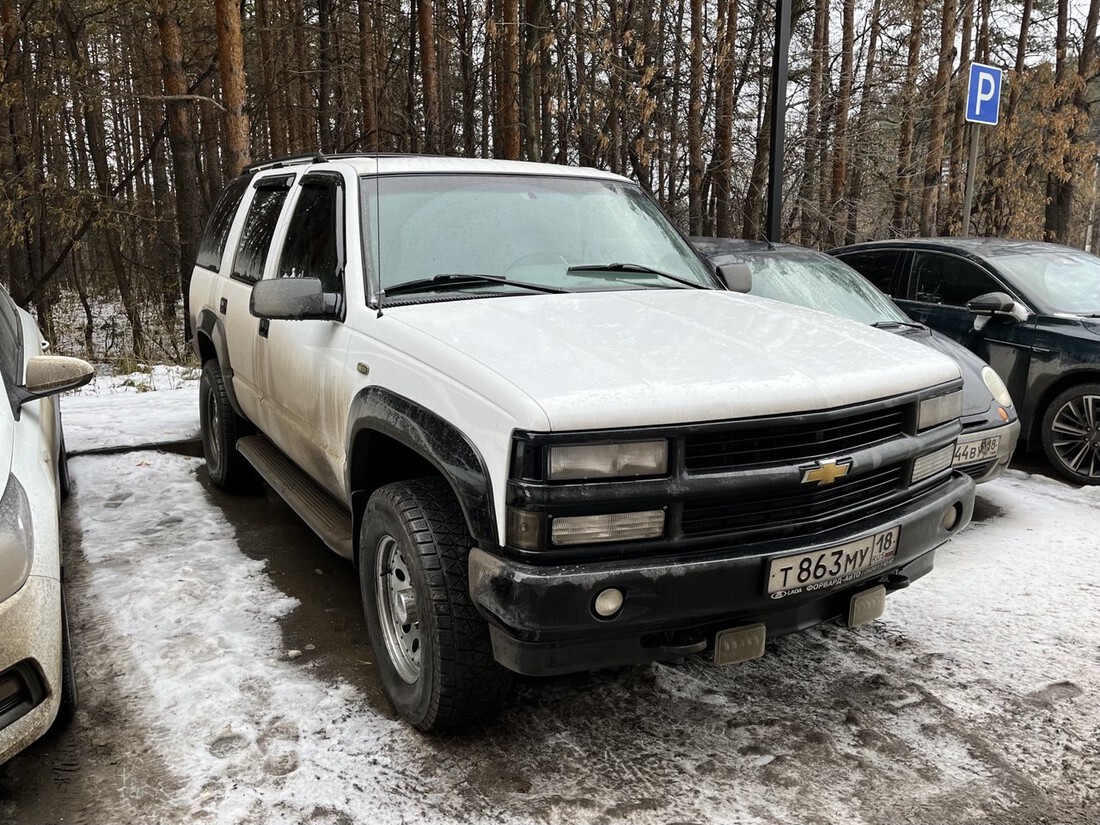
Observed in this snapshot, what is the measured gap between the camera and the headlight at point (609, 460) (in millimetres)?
2381

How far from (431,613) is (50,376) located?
1.89 meters

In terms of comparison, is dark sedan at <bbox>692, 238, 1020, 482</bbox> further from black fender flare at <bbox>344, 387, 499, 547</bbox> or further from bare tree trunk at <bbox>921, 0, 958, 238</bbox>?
bare tree trunk at <bbox>921, 0, 958, 238</bbox>

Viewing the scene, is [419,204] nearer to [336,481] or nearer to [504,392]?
[336,481]

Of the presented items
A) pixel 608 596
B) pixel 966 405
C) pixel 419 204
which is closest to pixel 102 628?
pixel 419 204

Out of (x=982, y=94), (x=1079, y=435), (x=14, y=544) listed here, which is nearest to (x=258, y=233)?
(x=14, y=544)

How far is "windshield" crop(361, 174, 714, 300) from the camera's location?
3.54 m

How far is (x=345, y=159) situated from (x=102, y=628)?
237 cm

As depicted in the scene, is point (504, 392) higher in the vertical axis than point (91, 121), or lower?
lower

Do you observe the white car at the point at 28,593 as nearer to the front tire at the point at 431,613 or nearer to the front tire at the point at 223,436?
the front tire at the point at 431,613

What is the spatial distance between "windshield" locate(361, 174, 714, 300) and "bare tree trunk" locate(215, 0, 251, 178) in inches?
327

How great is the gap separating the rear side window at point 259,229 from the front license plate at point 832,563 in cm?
323

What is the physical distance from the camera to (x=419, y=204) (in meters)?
3.73

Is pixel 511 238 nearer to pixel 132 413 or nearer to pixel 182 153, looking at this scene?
pixel 132 413

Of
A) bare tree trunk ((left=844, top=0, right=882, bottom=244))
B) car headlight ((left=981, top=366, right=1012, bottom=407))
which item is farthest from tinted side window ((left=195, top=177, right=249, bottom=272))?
bare tree trunk ((left=844, top=0, right=882, bottom=244))
